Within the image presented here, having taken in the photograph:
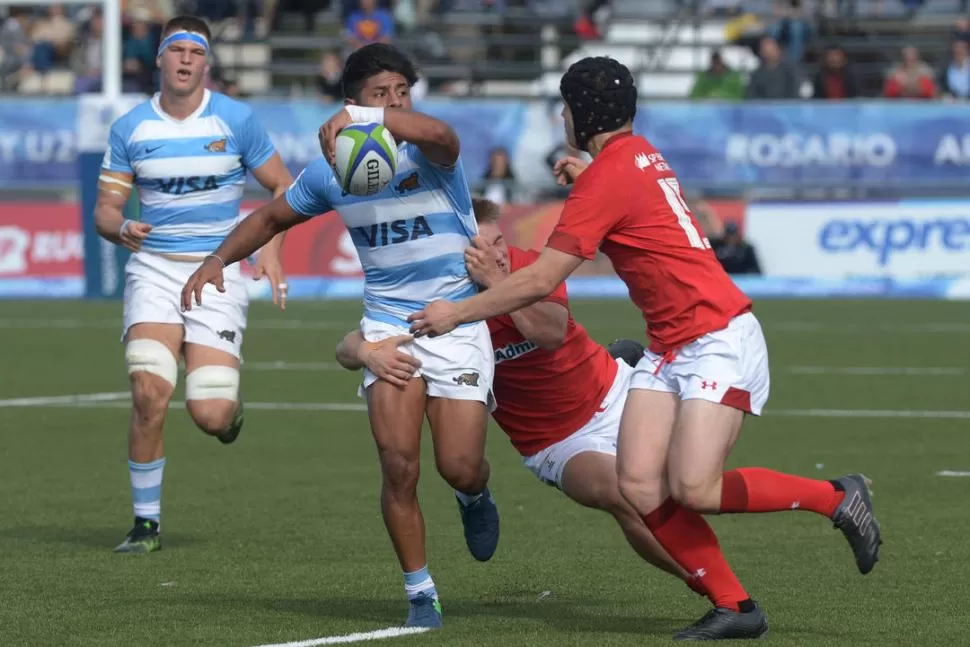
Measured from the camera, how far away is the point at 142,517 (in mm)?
8898

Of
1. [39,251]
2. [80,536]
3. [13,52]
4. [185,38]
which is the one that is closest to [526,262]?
[185,38]

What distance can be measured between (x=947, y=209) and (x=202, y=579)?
1774 centimetres

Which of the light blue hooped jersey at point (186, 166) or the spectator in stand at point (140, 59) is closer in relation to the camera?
the light blue hooped jersey at point (186, 166)

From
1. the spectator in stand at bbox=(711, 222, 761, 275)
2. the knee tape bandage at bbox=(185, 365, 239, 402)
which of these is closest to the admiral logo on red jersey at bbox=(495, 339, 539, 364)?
the knee tape bandage at bbox=(185, 365, 239, 402)

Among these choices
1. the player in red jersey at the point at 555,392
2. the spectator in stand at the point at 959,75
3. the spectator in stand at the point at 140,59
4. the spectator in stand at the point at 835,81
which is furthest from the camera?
the spectator in stand at the point at 140,59

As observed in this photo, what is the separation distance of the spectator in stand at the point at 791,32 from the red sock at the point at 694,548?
22702mm

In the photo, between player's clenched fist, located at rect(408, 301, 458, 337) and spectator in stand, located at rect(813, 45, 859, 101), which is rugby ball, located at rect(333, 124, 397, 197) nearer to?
player's clenched fist, located at rect(408, 301, 458, 337)

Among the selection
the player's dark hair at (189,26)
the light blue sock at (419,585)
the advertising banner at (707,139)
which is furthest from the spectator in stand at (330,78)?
the light blue sock at (419,585)

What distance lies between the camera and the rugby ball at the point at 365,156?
6.45 meters

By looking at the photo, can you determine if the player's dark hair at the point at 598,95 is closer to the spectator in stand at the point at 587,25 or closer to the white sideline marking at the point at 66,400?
the white sideline marking at the point at 66,400

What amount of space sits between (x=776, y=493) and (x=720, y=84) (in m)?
21.6

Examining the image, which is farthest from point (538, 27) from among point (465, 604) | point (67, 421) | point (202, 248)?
point (465, 604)

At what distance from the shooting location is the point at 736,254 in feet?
80.4

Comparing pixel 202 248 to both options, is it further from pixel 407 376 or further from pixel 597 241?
pixel 597 241
